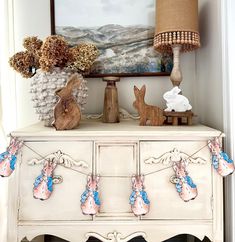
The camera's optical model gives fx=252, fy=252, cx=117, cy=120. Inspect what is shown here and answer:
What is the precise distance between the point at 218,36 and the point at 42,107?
86 centimetres

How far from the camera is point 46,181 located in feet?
3.16

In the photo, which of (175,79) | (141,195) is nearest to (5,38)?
(175,79)

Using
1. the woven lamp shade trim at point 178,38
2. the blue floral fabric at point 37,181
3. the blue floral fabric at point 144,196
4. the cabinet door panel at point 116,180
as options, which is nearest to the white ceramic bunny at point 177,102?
the woven lamp shade trim at point 178,38

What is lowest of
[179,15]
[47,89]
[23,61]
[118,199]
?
[118,199]

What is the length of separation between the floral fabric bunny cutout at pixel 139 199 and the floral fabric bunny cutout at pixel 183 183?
0.42 ft

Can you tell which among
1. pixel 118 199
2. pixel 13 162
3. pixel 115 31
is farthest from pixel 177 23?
pixel 13 162

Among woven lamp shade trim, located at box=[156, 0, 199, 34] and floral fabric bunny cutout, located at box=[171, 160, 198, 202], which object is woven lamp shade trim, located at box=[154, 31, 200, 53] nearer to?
woven lamp shade trim, located at box=[156, 0, 199, 34]

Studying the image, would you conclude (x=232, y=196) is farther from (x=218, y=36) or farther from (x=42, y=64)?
(x=42, y=64)

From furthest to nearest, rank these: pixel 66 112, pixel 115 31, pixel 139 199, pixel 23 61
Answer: pixel 115 31 → pixel 23 61 → pixel 66 112 → pixel 139 199

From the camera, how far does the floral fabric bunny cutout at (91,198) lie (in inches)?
37.1

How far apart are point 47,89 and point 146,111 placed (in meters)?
0.46

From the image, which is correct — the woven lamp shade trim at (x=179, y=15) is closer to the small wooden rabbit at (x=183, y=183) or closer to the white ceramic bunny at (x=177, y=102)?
the white ceramic bunny at (x=177, y=102)

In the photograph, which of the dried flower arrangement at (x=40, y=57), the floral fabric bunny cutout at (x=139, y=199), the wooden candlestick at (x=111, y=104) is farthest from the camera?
the wooden candlestick at (x=111, y=104)

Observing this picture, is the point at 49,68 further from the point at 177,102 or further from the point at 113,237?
the point at 113,237
